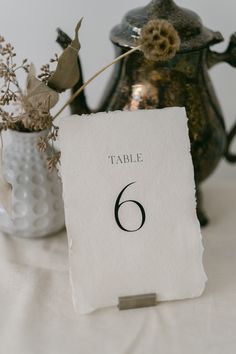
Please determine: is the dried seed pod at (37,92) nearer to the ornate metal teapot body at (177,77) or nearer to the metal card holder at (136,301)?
the ornate metal teapot body at (177,77)

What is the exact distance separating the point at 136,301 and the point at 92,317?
0.06 m

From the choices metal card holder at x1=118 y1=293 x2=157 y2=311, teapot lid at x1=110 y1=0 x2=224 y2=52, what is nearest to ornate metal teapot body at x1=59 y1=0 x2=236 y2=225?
teapot lid at x1=110 y1=0 x2=224 y2=52

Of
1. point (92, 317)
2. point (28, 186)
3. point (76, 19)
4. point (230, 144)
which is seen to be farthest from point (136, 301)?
point (76, 19)

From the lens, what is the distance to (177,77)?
30.1 inches

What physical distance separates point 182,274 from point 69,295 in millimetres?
145

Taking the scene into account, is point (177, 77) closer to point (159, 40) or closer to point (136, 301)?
point (159, 40)

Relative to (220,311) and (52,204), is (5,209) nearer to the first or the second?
(52,204)

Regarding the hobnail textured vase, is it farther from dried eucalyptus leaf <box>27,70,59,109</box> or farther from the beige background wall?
the beige background wall

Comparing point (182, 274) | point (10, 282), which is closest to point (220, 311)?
point (182, 274)

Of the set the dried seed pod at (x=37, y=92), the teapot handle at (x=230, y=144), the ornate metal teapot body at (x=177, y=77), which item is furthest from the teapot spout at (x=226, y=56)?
the dried seed pod at (x=37, y=92)

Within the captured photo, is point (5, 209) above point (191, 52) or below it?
below

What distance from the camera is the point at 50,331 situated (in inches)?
25.7

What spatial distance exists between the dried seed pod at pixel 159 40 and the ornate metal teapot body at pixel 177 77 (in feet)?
0.31

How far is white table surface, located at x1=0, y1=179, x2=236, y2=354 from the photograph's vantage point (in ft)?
2.07
